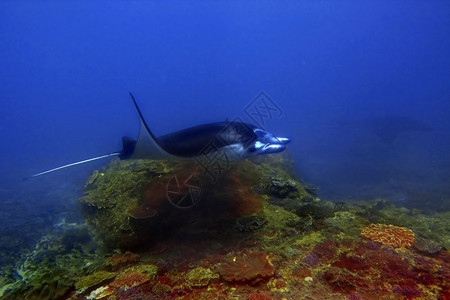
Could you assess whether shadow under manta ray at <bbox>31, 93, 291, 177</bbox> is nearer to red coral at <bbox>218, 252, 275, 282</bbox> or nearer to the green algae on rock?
the green algae on rock

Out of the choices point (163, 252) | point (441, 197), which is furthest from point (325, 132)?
point (163, 252)

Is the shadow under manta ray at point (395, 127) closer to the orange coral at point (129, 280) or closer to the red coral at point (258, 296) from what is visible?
the red coral at point (258, 296)

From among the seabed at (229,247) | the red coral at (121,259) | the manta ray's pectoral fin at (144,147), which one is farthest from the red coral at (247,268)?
the manta ray's pectoral fin at (144,147)

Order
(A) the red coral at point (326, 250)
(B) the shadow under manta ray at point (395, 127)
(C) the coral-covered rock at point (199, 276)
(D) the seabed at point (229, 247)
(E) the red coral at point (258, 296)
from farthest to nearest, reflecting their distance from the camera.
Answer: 1. (B) the shadow under manta ray at point (395, 127)
2. (A) the red coral at point (326, 250)
3. (C) the coral-covered rock at point (199, 276)
4. (D) the seabed at point (229, 247)
5. (E) the red coral at point (258, 296)

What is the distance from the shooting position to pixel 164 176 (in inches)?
233

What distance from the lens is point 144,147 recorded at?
4.09 metres

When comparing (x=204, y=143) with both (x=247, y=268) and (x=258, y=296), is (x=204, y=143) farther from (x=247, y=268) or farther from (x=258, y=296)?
(x=258, y=296)

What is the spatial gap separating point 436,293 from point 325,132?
3508 cm

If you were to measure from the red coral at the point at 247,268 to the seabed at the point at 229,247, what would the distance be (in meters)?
0.01

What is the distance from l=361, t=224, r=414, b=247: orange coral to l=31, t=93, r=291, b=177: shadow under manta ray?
2116mm

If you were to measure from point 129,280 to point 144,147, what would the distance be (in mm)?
1944

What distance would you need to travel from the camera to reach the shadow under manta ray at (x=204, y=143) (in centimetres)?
415

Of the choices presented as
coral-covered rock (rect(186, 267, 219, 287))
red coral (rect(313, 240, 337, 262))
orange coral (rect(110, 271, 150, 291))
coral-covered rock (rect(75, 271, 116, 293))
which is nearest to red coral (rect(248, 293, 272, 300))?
coral-covered rock (rect(186, 267, 219, 287))

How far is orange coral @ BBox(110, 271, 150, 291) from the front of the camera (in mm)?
3686
